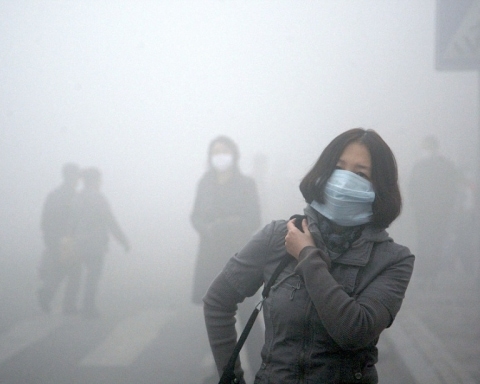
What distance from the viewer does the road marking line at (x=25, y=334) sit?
3088mm

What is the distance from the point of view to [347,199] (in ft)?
4.37

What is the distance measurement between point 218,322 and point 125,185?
203 cm

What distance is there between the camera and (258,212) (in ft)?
10.7

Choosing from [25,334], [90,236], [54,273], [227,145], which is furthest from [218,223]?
[25,334]

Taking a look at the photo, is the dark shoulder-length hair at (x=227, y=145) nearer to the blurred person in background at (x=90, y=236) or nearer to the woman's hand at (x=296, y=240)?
the blurred person in background at (x=90, y=236)

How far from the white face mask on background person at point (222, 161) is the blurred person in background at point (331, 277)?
5.89ft

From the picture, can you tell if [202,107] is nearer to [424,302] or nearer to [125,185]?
[125,185]

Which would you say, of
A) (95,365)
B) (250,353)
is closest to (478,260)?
(250,353)

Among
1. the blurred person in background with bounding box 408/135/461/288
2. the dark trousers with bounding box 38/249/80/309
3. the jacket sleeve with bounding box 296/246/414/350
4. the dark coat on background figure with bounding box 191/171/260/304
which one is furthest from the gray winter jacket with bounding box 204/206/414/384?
the dark trousers with bounding box 38/249/80/309

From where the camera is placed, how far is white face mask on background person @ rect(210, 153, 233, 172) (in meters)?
3.20

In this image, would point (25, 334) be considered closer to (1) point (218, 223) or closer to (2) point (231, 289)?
(1) point (218, 223)

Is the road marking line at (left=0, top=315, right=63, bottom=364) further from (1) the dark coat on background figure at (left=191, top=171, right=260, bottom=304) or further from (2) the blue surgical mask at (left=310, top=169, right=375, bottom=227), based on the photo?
(2) the blue surgical mask at (left=310, top=169, right=375, bottom=227)

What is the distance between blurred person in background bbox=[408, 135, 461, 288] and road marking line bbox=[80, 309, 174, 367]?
192 centimetres

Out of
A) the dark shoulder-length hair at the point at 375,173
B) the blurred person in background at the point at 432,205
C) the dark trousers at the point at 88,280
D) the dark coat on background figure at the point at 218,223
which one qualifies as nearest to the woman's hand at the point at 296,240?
the dark shoulder-length hair at the point at 375,173
